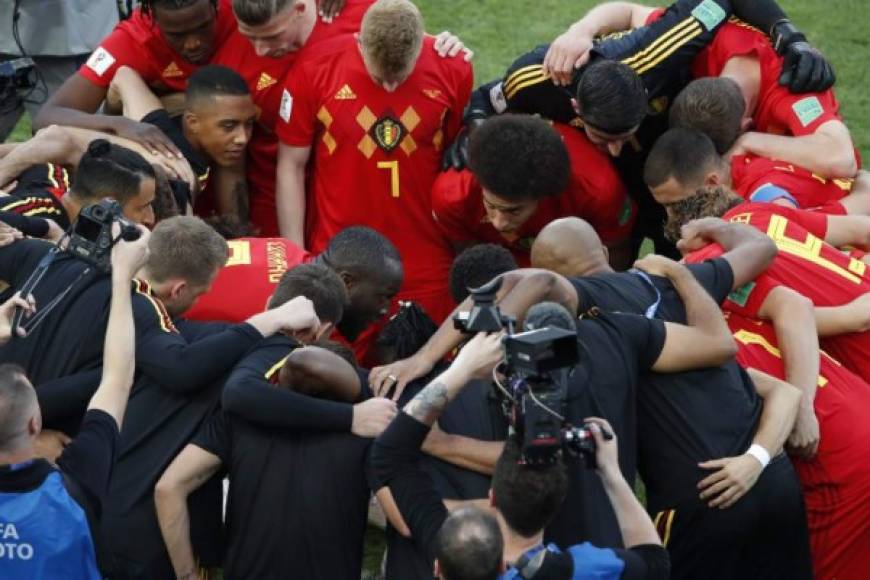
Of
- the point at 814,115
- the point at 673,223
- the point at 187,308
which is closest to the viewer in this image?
the point at 187,308

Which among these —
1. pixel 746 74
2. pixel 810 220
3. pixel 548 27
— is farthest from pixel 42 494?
pixel 548 27

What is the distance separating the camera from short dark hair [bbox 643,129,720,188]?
235 inches

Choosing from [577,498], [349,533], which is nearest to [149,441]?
[349,533]

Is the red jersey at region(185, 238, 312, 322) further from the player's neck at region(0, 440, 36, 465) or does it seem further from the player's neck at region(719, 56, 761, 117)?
the player's neck at region(719, 56, 761, 117)

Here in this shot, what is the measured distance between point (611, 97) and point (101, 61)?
7.87 feet

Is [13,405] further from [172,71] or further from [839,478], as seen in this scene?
[172,71]

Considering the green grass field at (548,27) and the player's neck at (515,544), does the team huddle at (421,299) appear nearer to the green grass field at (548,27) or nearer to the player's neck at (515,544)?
the player's neck at (515,544)

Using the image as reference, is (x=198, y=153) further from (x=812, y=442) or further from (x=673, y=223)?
(x=812, y=442)

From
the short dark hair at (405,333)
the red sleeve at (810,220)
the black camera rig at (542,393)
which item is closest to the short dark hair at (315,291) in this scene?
the short dark hair at (405,333)

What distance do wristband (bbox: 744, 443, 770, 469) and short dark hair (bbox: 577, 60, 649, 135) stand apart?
65.6 inches

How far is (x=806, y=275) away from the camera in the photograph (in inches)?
220

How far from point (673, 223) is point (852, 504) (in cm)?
143

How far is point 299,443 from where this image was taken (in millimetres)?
4625

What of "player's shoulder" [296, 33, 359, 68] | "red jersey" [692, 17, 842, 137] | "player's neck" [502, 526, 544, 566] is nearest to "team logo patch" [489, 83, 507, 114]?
"player's shoulder" [296, 33, 359, 68]
